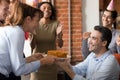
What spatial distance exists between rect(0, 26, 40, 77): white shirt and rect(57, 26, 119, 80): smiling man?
15.9 inches

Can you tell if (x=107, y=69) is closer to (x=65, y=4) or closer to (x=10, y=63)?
(x=10, y=63)

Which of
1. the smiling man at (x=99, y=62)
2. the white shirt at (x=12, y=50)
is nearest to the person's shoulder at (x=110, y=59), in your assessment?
the smiling man at (x=99, y=62)

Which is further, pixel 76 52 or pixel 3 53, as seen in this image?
pixel 76 52

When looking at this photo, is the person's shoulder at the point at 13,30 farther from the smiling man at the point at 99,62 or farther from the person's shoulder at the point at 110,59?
the person's shoulder at the point at 110,59

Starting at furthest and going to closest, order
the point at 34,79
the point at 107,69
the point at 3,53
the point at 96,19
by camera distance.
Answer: the point at 96,19
the point at 34,79
the point at 107,69
the point at 3,53

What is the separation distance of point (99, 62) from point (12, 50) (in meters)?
0.76

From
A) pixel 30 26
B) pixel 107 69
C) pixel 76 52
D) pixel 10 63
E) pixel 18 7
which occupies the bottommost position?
pixel 76 52

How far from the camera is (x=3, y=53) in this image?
1.94 meters

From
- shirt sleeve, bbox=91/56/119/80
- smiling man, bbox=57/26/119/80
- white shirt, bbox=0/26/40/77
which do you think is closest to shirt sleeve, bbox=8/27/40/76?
white shirt, bbox=0/26/40/77

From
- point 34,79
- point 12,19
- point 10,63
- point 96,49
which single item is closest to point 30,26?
point 12,19

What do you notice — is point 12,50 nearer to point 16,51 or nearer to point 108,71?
point 16,51

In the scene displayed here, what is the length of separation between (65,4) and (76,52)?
815mm

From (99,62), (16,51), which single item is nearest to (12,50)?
(16,51)

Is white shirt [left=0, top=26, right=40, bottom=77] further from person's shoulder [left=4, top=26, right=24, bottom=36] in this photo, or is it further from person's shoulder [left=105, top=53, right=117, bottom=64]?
person's shoulder [left=105, top=53, right=117, bottom=64]
